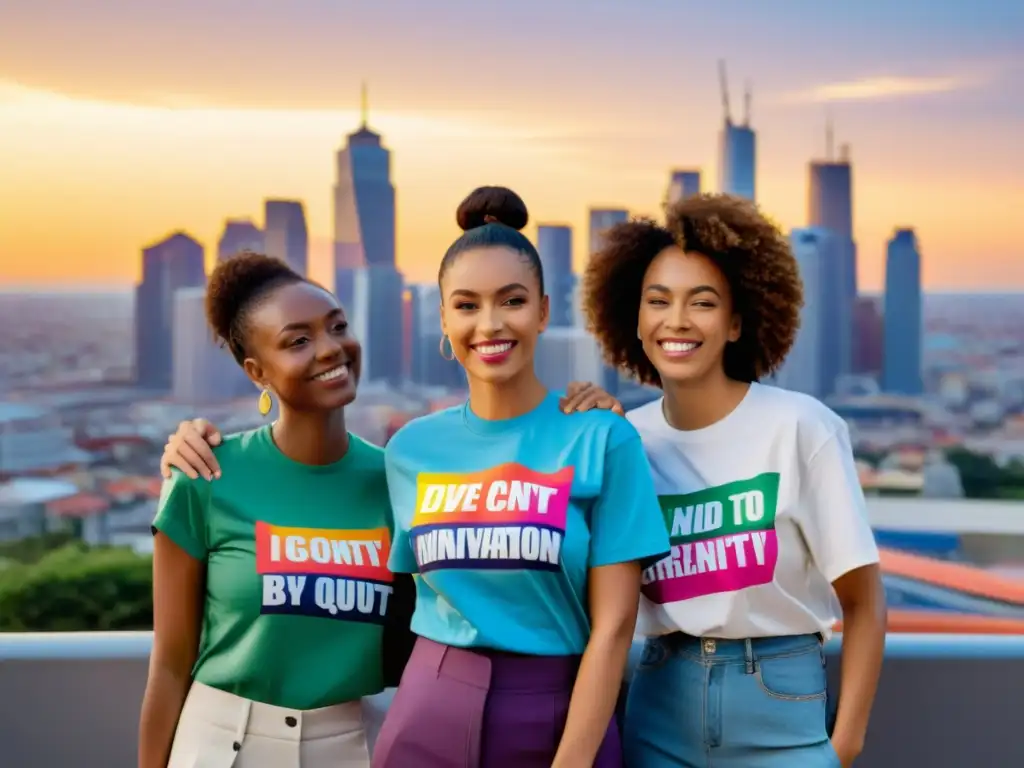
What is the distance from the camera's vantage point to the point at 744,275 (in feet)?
6.83

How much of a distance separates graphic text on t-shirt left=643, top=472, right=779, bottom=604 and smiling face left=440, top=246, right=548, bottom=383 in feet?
1.26

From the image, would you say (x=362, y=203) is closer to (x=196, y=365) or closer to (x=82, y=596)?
(x=196, y=365)

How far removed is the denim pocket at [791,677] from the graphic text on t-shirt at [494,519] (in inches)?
16.3

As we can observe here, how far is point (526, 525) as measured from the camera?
1753 millimetres

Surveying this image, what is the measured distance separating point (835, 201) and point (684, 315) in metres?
38.5

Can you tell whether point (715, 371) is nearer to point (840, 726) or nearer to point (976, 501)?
point (840, 726)

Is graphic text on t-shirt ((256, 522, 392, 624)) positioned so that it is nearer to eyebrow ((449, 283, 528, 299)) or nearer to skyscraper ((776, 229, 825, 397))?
eyebrow ((449, 283, 528, 299))

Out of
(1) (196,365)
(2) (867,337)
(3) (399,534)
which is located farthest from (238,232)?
(3) (399,534)

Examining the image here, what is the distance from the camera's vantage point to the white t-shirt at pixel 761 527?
1936mm

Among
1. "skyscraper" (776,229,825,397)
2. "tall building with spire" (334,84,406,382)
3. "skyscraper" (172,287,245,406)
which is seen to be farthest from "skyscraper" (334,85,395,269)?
"skyscraper" (776,229,825,397)

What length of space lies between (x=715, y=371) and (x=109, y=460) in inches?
1198

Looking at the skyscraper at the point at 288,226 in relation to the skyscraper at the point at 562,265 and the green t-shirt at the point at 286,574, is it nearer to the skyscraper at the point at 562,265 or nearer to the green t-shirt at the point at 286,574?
the skyscraper at the point at 562,265

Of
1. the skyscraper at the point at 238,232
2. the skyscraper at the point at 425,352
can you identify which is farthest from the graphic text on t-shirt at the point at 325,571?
the skyscraper at the point at 238,232

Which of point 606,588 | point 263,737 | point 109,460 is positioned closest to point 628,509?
point 606,588
